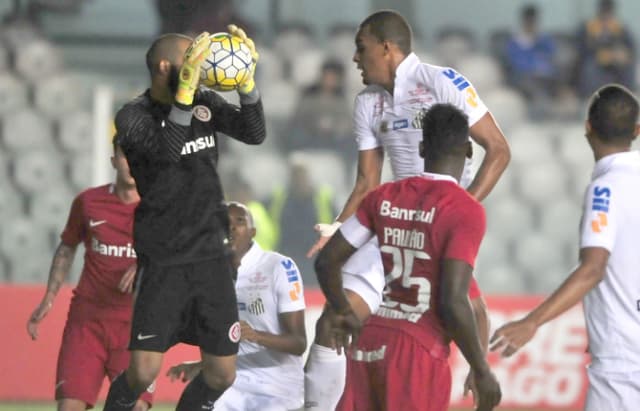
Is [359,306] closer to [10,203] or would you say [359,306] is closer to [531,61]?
[10,203]

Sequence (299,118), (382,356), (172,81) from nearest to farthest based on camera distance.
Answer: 1. (382,356)
2. (172,81)
3. (299,118)

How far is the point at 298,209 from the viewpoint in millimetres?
13516

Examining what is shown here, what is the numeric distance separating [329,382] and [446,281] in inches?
75.3

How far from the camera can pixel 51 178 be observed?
1420 cm

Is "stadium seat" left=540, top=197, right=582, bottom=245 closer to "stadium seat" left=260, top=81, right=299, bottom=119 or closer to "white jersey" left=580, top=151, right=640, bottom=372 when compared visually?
"stadium seat" left=260, top=81, right=299, bottom=119

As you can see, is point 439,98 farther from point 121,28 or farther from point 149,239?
point 121,28

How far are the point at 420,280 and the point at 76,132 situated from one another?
9.10 meters

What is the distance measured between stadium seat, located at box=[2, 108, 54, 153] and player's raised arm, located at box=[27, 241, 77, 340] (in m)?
6.20

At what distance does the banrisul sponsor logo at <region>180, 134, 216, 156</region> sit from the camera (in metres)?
6.74

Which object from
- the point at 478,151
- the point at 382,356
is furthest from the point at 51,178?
the point at 382,356

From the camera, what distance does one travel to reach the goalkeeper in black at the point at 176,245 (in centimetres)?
672

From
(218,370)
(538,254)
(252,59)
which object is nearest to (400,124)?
(252,59)

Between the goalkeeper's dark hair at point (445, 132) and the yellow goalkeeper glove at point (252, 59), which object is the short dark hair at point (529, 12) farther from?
Answer: the goalkeeper's dark hair at point (445, 132)

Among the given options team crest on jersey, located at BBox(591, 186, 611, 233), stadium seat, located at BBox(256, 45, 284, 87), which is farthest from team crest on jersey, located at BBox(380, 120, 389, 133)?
stadium seat, located at BBox(256, 45, 284, 87)
